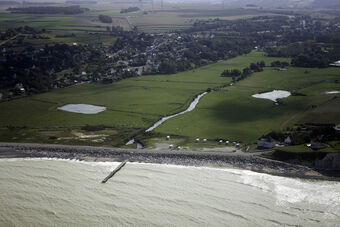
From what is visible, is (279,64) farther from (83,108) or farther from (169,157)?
(169,157)

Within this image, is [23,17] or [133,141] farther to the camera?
[23,17]

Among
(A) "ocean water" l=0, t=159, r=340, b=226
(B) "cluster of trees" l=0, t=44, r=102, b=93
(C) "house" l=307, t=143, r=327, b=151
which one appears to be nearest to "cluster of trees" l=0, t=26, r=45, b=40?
(B) "cluster of trees" l=0, t=44, r=102, b=93

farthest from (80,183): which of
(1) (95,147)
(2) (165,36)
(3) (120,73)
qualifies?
(2) (165,36)

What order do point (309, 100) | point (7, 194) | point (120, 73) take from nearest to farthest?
point (7, 194), point (309, 100), point (120, 73)

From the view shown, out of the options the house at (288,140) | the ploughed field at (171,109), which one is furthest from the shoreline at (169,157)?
the house at (288,140)

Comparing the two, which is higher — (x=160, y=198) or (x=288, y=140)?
(x=288, y=140)

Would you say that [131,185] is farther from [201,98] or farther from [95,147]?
[201,98]

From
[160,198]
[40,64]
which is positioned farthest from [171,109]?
[40,64]
